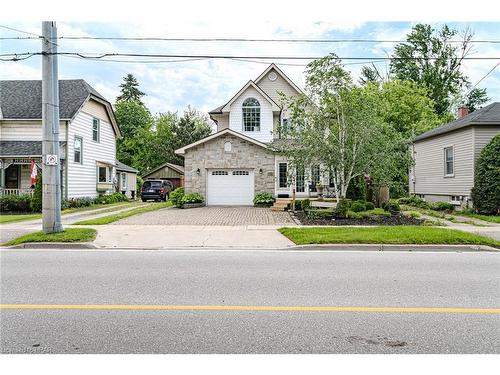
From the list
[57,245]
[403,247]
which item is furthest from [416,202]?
[57,245]

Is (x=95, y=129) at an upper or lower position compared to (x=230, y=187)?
upper

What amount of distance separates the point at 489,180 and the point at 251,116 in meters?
14.6

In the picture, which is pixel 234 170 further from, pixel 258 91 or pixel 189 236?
pixel 189 236

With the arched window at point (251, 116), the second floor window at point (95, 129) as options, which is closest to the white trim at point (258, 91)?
the arched window at point (251, 116)

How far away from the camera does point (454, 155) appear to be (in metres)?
20.8

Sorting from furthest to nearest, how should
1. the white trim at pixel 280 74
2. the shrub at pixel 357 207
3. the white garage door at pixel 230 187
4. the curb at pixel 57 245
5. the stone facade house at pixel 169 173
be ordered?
the stone facade house at pixel 169 173, the white trim at pixel 280 74, the white garage door at pixel 230 187, the shrub at pixel 357 207, the curb at pixel 57 245

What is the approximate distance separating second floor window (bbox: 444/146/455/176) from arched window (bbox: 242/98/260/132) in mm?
11477

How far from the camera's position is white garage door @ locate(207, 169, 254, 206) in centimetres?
2398

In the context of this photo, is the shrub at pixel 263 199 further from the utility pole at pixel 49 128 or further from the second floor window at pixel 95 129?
the utility pole at pixel 49 128

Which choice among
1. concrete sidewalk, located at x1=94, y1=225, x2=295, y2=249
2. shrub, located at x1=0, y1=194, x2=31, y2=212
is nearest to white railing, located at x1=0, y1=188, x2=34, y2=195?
shrub, located at x1=0, y1=194, x2=31, y2=212

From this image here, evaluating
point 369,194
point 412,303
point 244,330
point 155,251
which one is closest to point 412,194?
point 369,194

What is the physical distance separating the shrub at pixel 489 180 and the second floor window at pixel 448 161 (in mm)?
2900

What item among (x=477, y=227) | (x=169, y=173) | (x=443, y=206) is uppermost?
(x=169, y=173)

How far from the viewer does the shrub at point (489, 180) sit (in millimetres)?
17344
